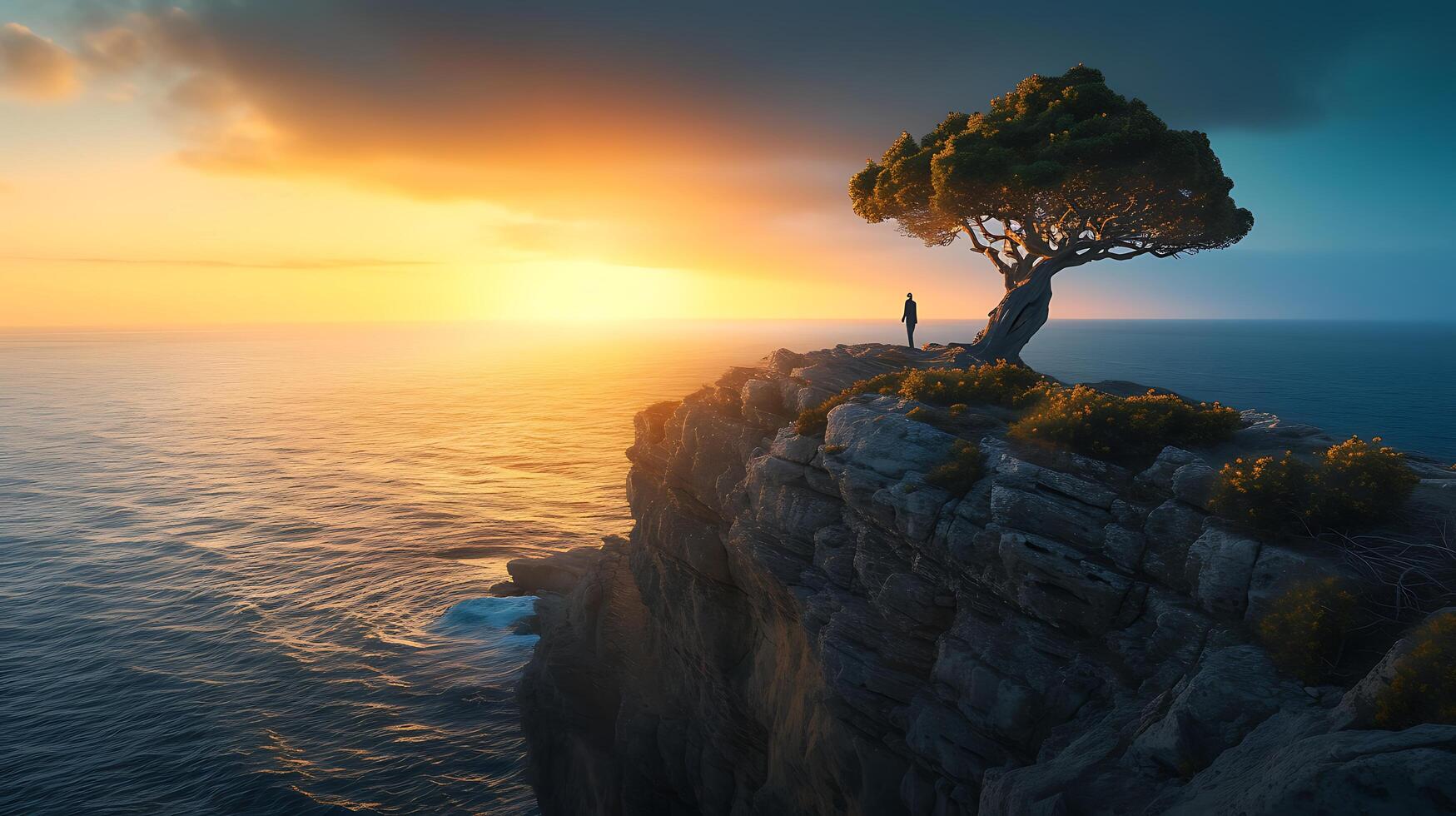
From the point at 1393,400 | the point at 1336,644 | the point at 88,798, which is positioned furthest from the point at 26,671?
the point at 1393,400

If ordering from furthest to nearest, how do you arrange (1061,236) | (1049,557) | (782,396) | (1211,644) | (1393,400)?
(1393,400), (1061,236), (782,396), (1049,557), (1211,644)

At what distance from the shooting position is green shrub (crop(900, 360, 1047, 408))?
75.7ft

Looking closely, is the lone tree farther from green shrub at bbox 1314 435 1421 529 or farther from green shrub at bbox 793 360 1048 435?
green shrub at bbox 1314 435 1421 529

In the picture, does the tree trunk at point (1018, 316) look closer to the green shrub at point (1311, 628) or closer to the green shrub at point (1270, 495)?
the green shrub at point (1270, 495)

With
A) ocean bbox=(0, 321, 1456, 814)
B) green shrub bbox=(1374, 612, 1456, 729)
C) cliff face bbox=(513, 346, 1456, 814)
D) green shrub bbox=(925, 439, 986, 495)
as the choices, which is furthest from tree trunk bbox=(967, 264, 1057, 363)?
ocean bbox=(0, 321, 1456, 814)

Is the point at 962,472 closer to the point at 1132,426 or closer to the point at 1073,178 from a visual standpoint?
the point at 1132,426

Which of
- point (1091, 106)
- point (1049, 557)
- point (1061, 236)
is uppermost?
point (1091, 106)

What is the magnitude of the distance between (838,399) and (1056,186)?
49.5ft

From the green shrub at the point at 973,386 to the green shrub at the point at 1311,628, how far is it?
448 inches

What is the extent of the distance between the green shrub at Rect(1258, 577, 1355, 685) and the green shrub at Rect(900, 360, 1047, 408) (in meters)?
11.4

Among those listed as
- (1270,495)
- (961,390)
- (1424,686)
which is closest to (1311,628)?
(1424,686)

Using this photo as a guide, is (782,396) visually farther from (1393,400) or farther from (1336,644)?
(1393,400)

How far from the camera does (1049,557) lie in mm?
15000

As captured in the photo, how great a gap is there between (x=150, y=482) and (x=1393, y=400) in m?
235
